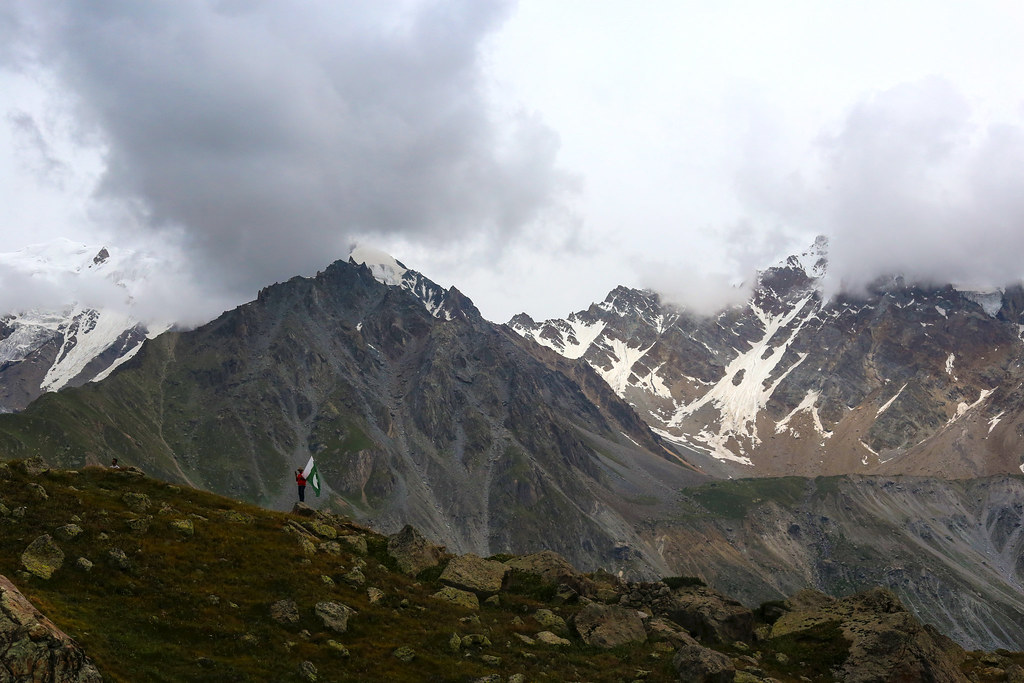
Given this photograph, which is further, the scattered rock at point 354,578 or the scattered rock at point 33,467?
the scattered rock at point 33,467

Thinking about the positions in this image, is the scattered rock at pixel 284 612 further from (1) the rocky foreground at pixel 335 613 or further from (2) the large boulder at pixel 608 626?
(2) the large boulder at pixel 608 626

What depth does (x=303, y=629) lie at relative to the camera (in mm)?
41938

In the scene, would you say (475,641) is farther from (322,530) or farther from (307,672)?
(322,530)

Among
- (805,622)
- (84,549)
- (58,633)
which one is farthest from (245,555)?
(805,622)

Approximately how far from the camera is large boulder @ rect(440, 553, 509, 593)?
180 feet

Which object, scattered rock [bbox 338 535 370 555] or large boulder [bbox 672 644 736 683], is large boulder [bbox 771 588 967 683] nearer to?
large boulder [bbox 672 644 736 683]

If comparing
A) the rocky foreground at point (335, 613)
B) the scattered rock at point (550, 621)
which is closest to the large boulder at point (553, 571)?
the rocky foreground at point (335, 613)

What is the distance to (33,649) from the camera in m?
28.7

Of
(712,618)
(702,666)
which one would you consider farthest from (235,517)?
(712,618)

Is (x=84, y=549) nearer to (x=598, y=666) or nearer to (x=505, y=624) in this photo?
(x=505, y=624)

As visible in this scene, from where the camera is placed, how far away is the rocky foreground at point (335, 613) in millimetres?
36500

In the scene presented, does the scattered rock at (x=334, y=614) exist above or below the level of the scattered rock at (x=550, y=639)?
below

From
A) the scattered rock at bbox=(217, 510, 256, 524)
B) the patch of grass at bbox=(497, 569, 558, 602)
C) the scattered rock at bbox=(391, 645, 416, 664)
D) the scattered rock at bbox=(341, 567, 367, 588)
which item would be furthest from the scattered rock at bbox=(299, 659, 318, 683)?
the patch of grass at bbox=(497, 569, 558, 602)

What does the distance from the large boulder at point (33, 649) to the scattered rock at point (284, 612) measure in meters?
12.5
